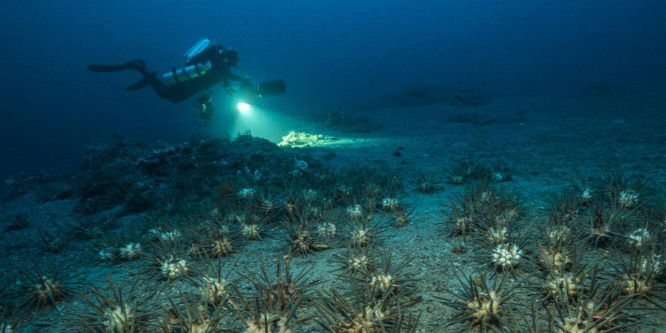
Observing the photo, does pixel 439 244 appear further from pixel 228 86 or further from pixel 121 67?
pixel 121 67

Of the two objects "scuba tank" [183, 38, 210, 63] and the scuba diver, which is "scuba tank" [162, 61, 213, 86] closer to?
the scuba diver

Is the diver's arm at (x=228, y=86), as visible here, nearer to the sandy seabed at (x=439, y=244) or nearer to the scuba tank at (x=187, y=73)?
the scuba tank at (x=187, y=73)

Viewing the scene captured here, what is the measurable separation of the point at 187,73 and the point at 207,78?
0.77 m

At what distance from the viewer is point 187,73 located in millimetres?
11422

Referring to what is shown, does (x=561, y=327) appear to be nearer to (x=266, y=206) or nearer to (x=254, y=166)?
(x=266, y=206)

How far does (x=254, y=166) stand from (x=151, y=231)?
3425mm

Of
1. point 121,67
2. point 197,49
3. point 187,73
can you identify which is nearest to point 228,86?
point 187,73

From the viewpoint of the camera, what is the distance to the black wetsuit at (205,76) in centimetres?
1131

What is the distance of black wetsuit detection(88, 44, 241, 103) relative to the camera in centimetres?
1131

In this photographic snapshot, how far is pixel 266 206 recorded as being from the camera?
492 cm

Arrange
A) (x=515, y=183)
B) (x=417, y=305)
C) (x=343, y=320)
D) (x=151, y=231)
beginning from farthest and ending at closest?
(x=515, y=183) < (x=151, y=231) < (x=417, y=305) < (x=343, y=320)

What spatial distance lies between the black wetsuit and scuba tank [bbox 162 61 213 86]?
177 millimetres

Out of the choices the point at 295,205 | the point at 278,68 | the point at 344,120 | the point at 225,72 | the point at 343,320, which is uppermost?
the point at 278,68

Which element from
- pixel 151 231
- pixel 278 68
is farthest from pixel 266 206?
pixel 278 68
